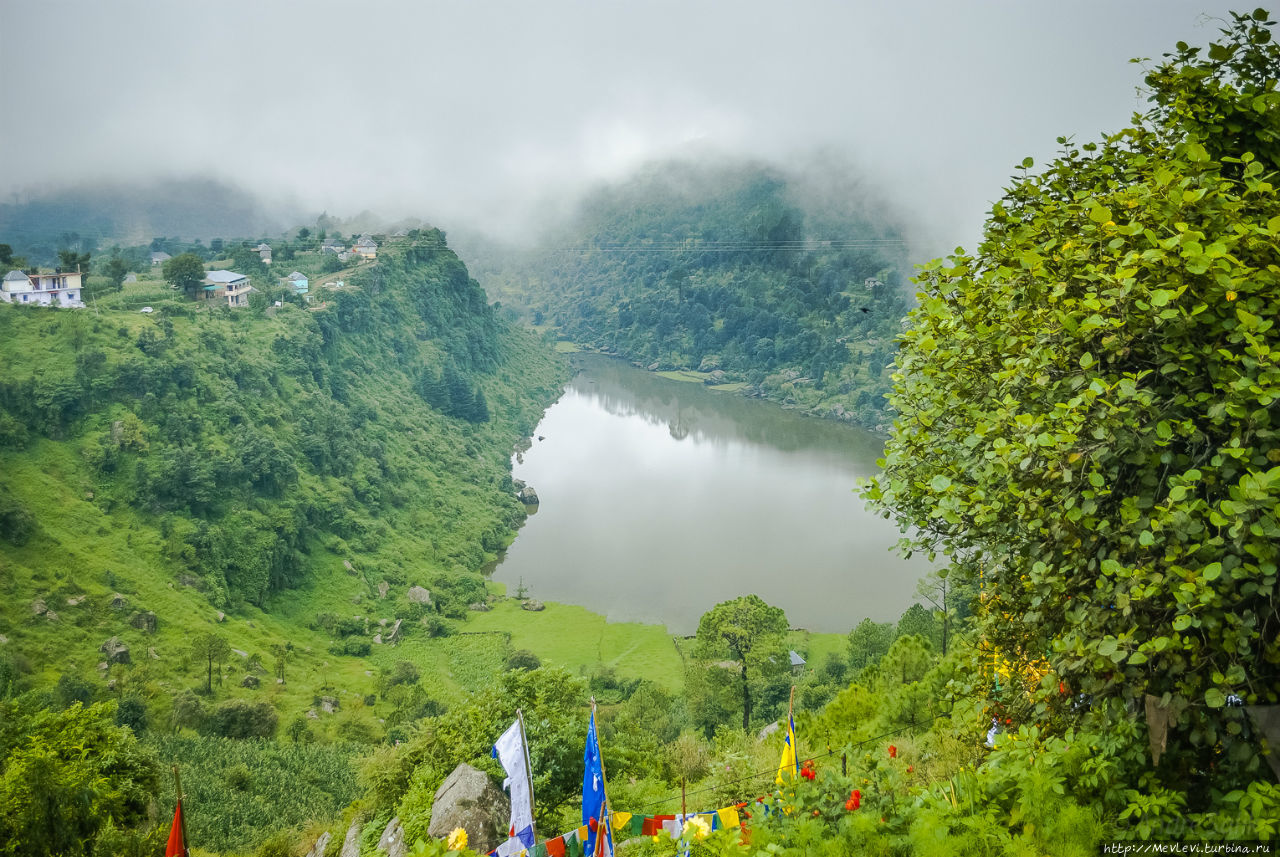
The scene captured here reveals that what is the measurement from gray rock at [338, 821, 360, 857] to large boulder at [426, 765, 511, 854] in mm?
2619

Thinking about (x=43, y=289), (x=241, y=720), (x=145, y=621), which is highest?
(x=43, y=289)

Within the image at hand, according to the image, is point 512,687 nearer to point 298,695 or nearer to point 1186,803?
point 1186,803

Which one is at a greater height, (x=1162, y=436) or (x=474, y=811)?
(x=1162, y=436)

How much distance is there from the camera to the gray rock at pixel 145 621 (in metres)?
27.9

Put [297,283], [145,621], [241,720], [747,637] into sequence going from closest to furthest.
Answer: [241,720]
[747,637]
[145,621]
[297,283]

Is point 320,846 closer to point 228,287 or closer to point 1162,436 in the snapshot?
point 1162,436

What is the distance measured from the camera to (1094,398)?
146 inches

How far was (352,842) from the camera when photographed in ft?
39.1

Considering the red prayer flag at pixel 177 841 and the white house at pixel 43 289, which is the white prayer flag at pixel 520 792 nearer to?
the red prayer flag at pixel 177 841

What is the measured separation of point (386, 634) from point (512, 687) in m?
22.7

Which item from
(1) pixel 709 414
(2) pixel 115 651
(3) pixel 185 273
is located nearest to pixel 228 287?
(3) pixel 185 273

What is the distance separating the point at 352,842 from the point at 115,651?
19.6 metres

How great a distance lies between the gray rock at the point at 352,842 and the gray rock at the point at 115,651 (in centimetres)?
1846

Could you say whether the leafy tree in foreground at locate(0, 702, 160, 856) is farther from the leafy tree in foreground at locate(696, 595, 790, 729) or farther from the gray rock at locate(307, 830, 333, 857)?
the leafy tree in foreground at locate(696, 595, 790, 729)
